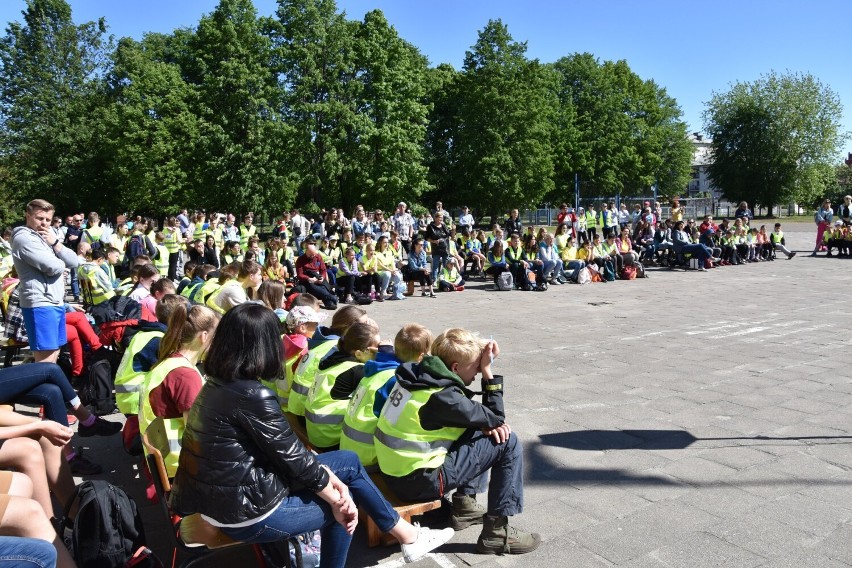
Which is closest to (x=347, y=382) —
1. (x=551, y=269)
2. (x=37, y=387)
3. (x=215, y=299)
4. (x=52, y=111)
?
(x=37, y=387)

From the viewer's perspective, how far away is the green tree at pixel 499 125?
134ft

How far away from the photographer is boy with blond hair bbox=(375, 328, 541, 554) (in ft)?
11.6

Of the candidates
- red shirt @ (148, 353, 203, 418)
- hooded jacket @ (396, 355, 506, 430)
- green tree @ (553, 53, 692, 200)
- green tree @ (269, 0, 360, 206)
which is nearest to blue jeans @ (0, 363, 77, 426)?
red shirt @ (148, 353, 203, 418)

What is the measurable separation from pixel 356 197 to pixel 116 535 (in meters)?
A: 33.8

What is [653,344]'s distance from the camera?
9.01m

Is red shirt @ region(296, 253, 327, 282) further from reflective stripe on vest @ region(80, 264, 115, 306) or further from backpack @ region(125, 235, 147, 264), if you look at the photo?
reflective stripe on vest @ region(80, 264, 115, 306)

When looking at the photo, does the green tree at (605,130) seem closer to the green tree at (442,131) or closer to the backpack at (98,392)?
the green tree at (442,131)

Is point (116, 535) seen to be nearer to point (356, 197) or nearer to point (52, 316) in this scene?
point (52, 316)

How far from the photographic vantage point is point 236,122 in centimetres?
3544

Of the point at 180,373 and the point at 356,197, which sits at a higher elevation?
the point at 356,197

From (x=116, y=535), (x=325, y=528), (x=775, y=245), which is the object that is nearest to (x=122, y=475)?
(x=116, y=535)

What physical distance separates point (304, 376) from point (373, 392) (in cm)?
88

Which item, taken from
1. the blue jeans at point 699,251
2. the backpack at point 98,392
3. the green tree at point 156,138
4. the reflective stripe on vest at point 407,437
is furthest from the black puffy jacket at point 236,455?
the green tree at point 156,138

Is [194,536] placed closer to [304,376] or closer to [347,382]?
[347,382]
